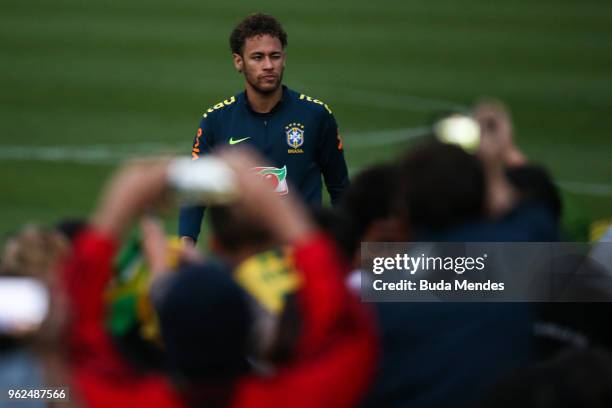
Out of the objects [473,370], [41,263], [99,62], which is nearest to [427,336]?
[473,370]

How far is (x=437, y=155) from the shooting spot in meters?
3.87

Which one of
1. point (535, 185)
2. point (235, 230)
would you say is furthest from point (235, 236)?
point (535, 185)

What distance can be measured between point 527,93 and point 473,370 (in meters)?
14.3

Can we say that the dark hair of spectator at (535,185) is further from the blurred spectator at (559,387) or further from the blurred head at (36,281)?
the blurred head at (36,281)

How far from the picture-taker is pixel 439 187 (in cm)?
383

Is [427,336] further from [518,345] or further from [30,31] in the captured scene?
[30,31]

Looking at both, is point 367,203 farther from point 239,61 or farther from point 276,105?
point 239,61

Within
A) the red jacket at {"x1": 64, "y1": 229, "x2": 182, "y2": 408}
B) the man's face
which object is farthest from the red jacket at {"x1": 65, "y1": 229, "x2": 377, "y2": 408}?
the man's face

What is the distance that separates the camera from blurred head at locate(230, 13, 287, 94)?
307 inches

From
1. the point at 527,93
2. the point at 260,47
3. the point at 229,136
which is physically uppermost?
the point at 260,47

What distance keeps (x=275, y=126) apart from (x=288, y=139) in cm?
13

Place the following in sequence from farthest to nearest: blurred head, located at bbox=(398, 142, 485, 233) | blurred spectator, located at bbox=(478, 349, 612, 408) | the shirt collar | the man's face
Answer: the shirt collar → the man's face → blurred head, located at bbox=(398, 142, 485, 233) → blurred spectator, located at bbox=(478, 349, 612, 408)

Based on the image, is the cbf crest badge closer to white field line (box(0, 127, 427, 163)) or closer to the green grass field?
the green grass field

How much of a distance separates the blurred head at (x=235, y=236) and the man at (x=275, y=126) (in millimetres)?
3643
